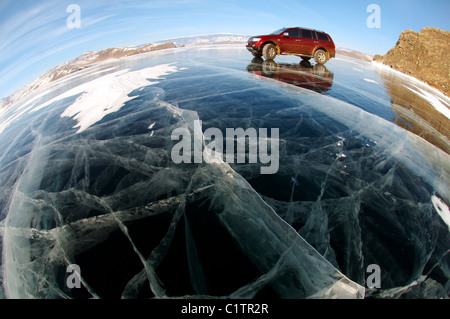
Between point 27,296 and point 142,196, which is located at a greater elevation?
point 142,196

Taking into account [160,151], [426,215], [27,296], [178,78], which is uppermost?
[178,78]

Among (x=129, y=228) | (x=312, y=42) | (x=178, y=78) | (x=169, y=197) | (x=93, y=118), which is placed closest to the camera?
(x=129, y=228)

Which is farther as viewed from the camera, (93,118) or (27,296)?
(93,118)

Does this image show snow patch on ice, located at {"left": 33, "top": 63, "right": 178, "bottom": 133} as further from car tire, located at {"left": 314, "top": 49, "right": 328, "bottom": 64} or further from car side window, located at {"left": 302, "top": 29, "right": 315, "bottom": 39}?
car tire, located at {"left": 314, "top": 49, "right": 328, "bottom": 64}

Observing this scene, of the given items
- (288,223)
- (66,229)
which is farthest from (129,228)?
(288,223)

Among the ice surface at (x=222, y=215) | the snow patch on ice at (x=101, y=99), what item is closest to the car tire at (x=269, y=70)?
the snow patch on ice at (x=101, y=99)

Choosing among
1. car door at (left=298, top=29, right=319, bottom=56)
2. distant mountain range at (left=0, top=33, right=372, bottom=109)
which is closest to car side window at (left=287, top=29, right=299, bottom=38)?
car door at (left=298, top=29, right=319, bottom=56)

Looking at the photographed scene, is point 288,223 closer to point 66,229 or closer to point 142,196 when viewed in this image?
point 142,196

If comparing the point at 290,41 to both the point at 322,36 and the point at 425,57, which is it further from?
the point at 425,57

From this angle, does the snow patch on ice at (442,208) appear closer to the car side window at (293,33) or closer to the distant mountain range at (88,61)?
the car side window at (293,33)
